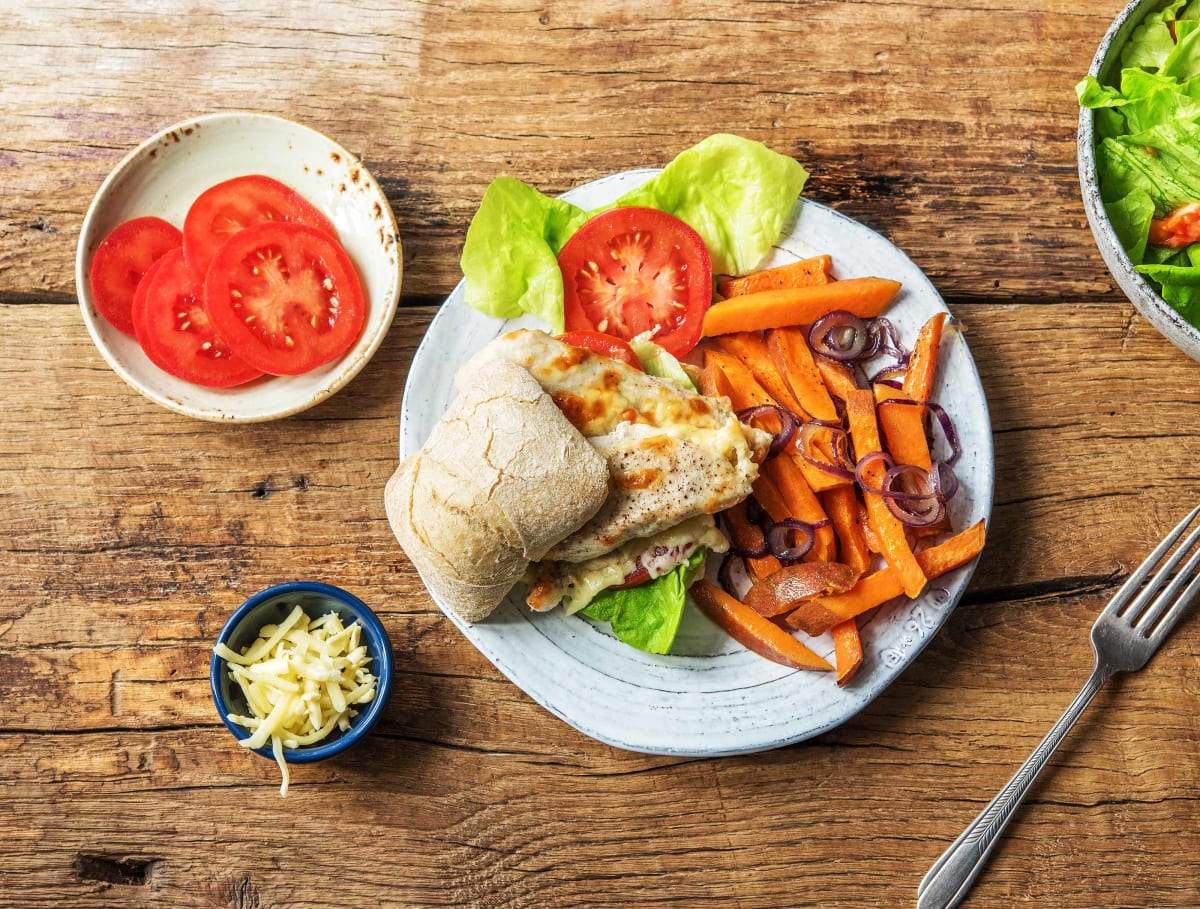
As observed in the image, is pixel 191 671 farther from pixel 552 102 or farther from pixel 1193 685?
pixel 1193 685

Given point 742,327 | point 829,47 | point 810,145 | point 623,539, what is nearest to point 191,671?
point 623,539

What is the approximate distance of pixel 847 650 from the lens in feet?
10.0

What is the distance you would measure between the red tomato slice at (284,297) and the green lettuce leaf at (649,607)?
1340 mm

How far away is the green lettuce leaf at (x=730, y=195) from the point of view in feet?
11.1

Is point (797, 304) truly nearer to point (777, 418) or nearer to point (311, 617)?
point (777, 418)

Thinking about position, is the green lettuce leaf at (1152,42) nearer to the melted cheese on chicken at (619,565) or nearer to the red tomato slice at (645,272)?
the red tomato slice at (645,272)

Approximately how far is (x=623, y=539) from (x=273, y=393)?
144cm

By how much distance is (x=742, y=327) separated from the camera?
3.30 metres

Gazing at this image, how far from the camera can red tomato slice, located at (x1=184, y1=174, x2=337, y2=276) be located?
3463 millimetres

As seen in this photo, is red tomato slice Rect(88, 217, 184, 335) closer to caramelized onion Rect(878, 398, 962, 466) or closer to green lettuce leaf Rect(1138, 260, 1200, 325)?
caramelized onion Rect(878, 398, 962, 466)

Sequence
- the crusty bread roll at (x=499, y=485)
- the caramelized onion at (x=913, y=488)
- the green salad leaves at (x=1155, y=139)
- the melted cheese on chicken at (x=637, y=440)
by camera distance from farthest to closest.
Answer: the green salad leaves at (x=1155, y=139) < the caramelized onion at (x=913, y=488) < the melted cheese on chicken at (x=637, y=440) < the crusty bread roll at (x=499, y=485)

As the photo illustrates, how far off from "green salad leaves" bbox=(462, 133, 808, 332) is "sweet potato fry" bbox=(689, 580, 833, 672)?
1.09 meters

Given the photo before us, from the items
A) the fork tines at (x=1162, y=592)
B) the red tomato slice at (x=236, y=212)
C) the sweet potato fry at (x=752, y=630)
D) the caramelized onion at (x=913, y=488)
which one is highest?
the red tomato slice at (x=236, y=212)

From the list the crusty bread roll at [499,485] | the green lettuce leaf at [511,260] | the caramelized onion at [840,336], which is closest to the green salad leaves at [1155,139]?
the caramelized onion at [840,336]
